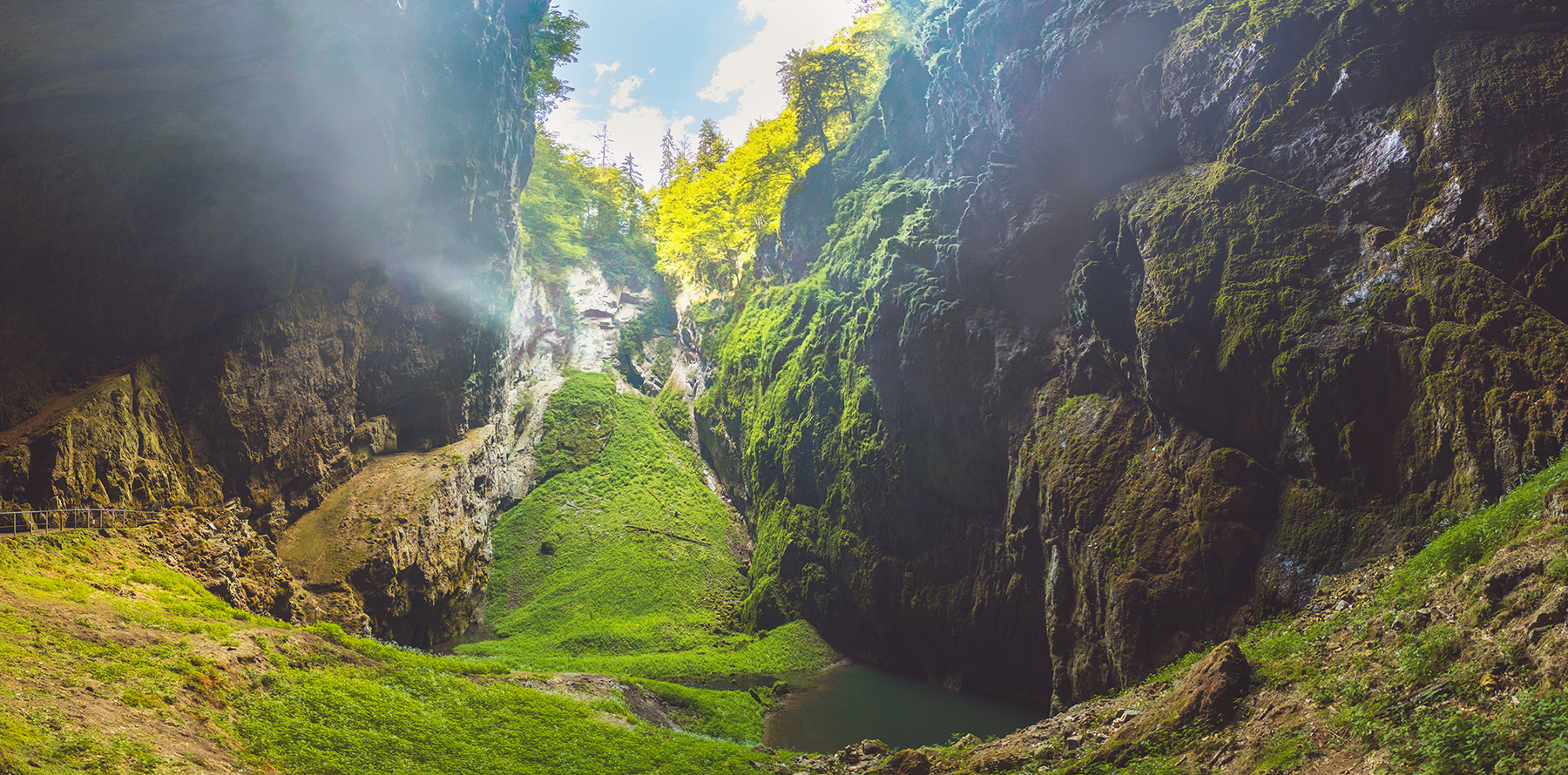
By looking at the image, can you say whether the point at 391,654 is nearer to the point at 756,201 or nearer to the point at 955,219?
the point at 955,219

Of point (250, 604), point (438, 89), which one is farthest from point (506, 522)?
point (438, 89)

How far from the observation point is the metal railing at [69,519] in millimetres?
15641

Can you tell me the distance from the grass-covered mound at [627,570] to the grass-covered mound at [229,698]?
6.87 metres

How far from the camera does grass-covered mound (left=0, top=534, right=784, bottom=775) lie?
8375 mm

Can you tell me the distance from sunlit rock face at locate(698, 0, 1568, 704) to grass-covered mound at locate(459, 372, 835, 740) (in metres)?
3.69

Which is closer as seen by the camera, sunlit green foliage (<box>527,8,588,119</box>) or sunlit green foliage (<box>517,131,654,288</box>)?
sunlit green foliage (<box>527,8,588,119</box>)

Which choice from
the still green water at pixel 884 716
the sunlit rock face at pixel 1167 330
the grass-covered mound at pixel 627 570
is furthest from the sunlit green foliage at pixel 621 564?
the still green water at pixel 884 716

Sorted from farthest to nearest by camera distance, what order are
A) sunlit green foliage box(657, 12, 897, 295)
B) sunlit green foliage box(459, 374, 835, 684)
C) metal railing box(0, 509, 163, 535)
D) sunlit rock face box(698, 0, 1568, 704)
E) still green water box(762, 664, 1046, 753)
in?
sunlit green foliage box(657, 12, 897, 295)
sunlit green foliage box(459, 374, 835, 684)
still green water box(762, 664, 1046, 753)
metal railing box(0, 509, 163, 535)
sunlit rock face box(698, 0, 1568, 704)

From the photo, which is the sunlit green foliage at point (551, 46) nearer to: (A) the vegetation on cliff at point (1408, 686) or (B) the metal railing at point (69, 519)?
(B) the metal railing at point (69, 519)

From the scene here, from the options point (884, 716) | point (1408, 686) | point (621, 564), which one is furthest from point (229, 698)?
point (621, 564)

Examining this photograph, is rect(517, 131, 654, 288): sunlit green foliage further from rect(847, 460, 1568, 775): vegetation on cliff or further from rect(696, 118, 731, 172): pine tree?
rect(847, 460, 1568, 775): vegetation on cliff

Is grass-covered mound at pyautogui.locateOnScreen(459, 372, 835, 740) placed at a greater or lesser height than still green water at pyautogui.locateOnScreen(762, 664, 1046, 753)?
greater

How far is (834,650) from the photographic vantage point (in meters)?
30.2

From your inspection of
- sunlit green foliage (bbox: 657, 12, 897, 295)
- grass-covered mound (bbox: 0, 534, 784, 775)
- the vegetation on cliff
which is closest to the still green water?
grass-covered mound (bbox: 0, 534, 784, 775)
